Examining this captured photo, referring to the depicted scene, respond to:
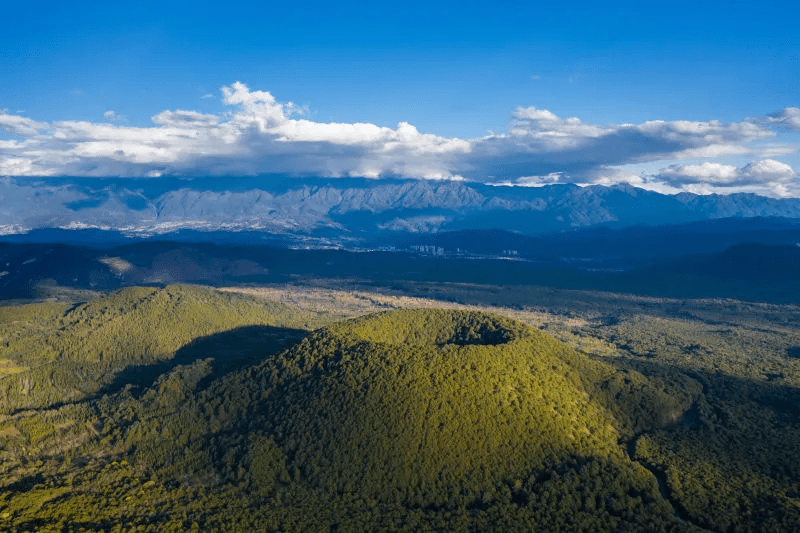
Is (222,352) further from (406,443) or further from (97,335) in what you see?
(406,443)

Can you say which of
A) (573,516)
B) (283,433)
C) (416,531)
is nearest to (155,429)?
(283,433)

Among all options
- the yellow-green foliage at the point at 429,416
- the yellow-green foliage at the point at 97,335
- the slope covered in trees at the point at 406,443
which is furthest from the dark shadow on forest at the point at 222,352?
the yellow-green foliage at the point at 429,416

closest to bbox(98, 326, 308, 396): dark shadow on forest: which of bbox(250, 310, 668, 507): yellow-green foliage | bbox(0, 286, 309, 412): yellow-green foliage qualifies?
bbox(0, 286, 309, 412): yellow-green foliage

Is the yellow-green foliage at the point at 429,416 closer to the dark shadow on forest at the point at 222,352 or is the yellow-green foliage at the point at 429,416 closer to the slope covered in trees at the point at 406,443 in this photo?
the slope covered in trees at the point at 406,443

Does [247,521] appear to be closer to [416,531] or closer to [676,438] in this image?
[416,531]

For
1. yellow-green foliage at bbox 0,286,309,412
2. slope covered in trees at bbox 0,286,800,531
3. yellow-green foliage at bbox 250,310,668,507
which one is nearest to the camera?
slope covered in trees at bbox 0,286,800,531

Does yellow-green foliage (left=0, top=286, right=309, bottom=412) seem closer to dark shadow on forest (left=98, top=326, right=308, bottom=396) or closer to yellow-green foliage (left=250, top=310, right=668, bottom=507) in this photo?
dark shadow on forest (left=98, top=326, right=308, bottom=396)

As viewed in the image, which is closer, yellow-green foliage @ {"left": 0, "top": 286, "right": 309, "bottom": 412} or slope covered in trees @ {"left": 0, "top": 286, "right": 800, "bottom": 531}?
slope covered in trees @ {"left": 0, "top": 286, "right": 800, "bottom": 531}

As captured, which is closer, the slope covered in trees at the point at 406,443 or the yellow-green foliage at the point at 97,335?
the slope covered in trees at the point at 406,443
